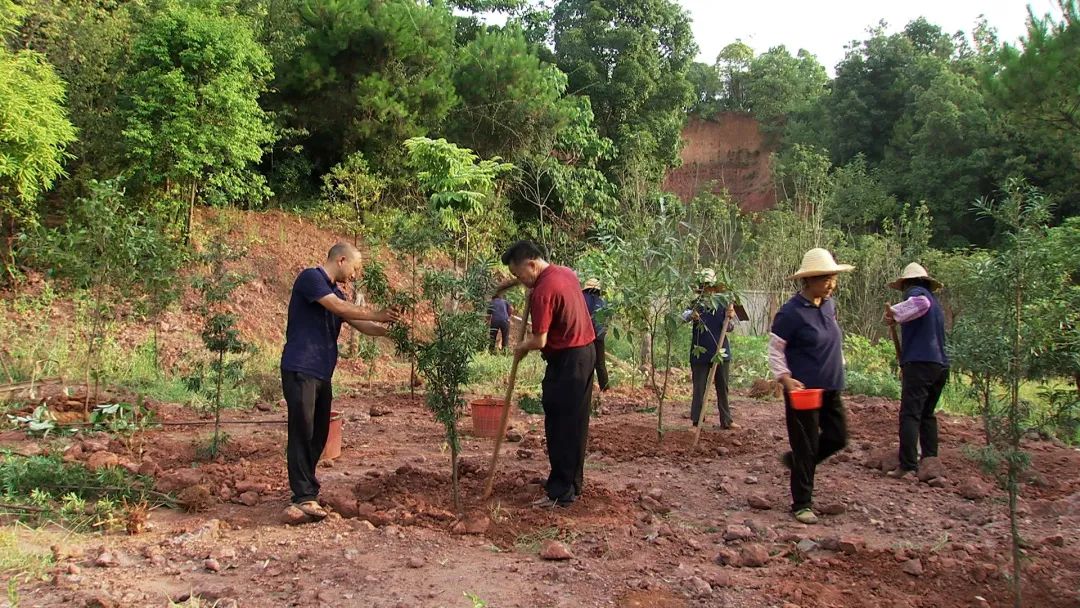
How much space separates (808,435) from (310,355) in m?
3.14

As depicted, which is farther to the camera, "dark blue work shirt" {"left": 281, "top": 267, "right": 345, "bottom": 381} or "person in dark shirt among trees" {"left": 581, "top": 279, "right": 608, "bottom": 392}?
"person in dark shirt among trees" {"left": 581, "top": 279, "right": 608, "bottom": 392}

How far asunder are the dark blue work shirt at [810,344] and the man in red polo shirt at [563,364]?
127 cm

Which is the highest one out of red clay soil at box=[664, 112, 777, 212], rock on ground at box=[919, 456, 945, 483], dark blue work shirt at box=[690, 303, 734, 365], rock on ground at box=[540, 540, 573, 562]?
red clay soil at box=[664, 112, 777, 212]

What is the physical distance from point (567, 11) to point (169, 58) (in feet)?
50.9

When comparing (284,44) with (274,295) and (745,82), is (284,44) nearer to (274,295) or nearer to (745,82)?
(274,295)

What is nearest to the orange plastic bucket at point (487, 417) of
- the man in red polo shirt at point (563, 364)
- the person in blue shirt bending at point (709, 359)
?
the person in blue shirt bending at point (709, 359)

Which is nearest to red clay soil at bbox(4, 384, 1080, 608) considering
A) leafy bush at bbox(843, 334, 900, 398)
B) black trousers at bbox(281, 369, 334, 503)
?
black trousers at bbox(281, 369, 334, 503)

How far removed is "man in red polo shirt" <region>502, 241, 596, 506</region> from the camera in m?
4.77

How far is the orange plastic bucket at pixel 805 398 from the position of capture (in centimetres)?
474

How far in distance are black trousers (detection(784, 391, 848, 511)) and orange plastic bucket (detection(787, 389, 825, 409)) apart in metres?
0.04

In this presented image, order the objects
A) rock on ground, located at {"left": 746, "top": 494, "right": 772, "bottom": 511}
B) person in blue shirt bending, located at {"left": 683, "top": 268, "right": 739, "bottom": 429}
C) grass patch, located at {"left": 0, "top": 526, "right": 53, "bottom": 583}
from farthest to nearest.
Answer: person in blue shirt bending, located at {"left": 683, "top": 268, "right": 739, "bottom": 429}, rock on ground, located at {"left": 746, "top": 494, "right": 772, "bottom": 511}, grass patch, located at {"left": 0, "top": 526, "right": 53, "bottom": 583}

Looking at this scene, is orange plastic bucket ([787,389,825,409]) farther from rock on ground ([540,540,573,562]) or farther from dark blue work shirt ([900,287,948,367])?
rock on ground ([540,540,573,562])

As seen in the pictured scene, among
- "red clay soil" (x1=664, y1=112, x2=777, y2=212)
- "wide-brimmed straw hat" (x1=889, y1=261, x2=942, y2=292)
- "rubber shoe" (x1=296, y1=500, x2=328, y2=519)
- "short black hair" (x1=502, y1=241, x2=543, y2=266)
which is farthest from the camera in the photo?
"red clay soil" (x1=664, y1=112, x2=777, y2=212)

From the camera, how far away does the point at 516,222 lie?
778 inches
